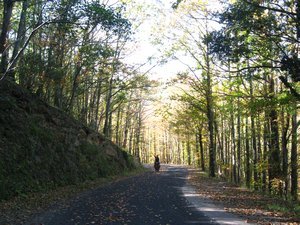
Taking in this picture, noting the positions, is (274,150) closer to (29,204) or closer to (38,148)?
(38,148)

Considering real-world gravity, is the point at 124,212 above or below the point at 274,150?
below

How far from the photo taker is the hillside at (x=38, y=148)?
12859 millimetres

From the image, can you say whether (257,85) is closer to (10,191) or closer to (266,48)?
(266,48)

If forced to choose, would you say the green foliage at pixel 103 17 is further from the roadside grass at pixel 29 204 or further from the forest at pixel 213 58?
the roadside grass at pixel 29 204

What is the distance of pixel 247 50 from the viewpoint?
1240 centimetres

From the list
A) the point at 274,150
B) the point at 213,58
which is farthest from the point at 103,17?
the point at 274,150

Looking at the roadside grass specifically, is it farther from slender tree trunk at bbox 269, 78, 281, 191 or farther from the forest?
slender tree trunk at bbox 269, 78, 281, 191

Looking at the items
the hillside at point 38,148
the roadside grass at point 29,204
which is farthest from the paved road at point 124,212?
the hillside at point 38,148

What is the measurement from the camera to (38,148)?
15.4 m

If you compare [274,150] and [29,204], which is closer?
[29,204]

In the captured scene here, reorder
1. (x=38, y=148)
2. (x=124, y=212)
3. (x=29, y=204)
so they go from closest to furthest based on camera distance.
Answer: (x=124, y=212), (x=29, y=204), (x=38, y=148)

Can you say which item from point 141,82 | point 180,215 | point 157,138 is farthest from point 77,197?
point 157,138

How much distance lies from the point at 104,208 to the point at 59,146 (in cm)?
779

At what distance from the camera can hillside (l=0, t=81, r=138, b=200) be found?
1286 cm
